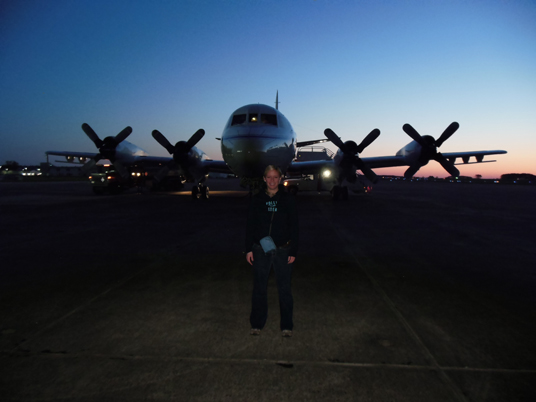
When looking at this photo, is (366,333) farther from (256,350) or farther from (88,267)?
(88,267)

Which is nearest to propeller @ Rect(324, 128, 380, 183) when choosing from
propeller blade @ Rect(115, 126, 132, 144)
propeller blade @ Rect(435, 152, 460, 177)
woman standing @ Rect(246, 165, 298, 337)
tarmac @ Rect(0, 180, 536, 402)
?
propeller blade @ Rect(435, 152, 460, 177)

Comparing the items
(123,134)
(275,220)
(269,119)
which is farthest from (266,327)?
(123,134)

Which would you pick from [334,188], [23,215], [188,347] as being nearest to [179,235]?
[188,347]

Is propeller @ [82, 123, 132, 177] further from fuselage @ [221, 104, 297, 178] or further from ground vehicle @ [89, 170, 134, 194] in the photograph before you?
fuselage @ [221, 104, 297, 178]

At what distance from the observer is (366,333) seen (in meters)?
3.26

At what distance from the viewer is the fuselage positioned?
1278 centimetres

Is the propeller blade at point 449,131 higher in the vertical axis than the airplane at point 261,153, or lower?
higher

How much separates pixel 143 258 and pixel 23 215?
30.8ft

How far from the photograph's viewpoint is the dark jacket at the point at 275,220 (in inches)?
129

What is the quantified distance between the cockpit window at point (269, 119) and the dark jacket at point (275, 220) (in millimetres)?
11038

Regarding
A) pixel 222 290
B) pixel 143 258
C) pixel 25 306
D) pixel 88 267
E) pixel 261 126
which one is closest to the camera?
pixel 25 306

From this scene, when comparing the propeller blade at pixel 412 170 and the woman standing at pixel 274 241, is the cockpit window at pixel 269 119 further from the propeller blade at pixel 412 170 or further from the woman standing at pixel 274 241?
the woman standing at pixel 274 241

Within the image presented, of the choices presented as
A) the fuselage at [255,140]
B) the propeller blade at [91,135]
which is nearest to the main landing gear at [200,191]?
the propeller blade at [91,135]

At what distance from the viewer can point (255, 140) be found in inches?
501
